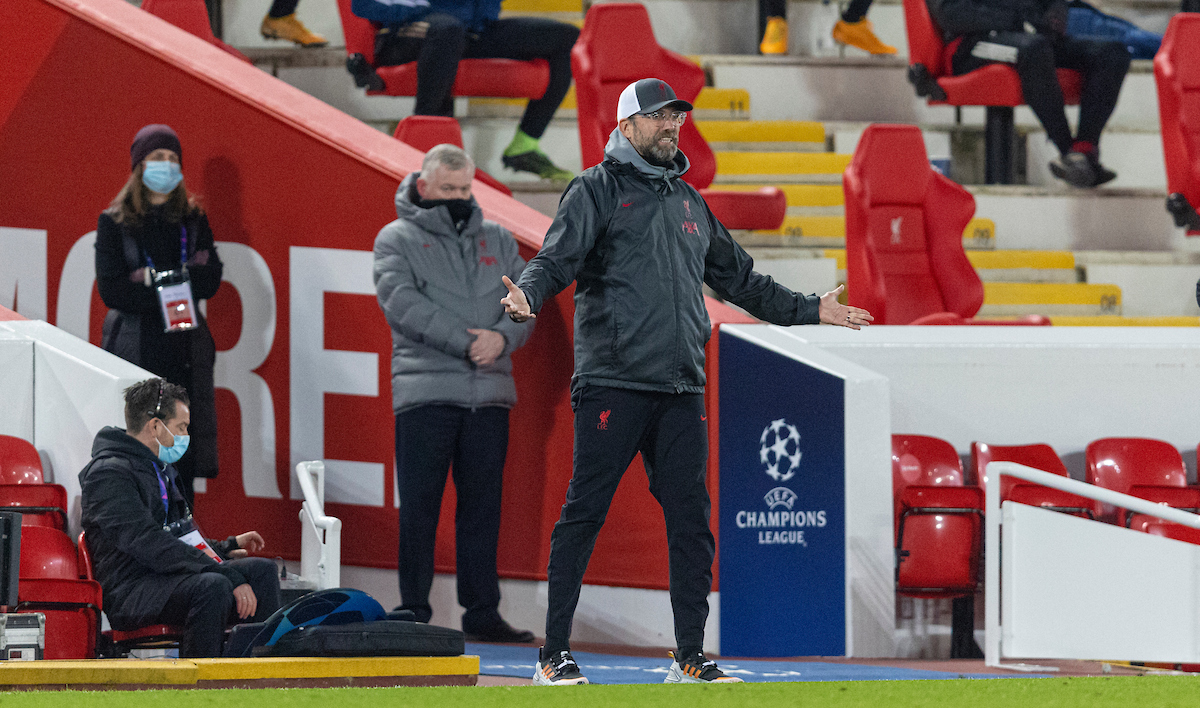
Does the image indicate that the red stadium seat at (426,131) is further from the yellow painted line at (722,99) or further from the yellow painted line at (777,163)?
the yellow painted line at (722,99)

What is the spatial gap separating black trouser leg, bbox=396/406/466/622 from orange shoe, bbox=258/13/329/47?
159 inches

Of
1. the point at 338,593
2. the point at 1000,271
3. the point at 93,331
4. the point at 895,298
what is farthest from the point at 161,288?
the point at 1000,271

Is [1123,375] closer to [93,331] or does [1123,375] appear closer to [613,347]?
[613,347]

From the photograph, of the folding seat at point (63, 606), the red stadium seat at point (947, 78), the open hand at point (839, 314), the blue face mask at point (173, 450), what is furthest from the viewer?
the red stadium seat at point (947, 78)

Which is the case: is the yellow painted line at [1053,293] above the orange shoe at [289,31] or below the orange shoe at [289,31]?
below

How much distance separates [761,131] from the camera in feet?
31.9

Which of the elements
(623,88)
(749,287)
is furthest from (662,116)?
(623,88)

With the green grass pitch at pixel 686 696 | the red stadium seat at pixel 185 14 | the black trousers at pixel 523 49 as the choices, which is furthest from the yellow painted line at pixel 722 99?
the green grass pitch at pixel 686 696

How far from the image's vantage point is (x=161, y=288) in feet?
20.9

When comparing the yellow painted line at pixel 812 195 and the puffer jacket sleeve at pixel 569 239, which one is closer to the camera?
the puffer jacket sleeve at pixel 569 239

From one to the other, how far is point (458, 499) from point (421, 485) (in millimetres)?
137

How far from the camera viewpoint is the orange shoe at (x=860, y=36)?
10.5 meters

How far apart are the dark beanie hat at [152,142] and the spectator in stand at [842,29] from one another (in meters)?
4.82

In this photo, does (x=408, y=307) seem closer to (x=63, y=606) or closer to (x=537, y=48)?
(x=63, y=606)
